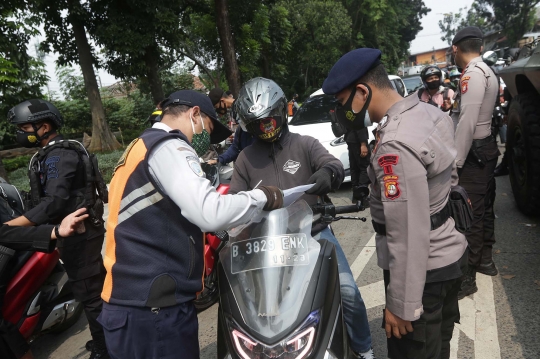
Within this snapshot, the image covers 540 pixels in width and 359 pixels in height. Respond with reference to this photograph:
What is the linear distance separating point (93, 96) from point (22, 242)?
41.3 feet

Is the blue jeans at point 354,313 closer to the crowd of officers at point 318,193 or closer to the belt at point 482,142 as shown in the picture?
the crowd of officers at point 318,193

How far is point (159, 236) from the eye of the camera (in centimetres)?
176

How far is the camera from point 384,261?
74.2 inches

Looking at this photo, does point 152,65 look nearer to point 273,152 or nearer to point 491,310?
point 273,152

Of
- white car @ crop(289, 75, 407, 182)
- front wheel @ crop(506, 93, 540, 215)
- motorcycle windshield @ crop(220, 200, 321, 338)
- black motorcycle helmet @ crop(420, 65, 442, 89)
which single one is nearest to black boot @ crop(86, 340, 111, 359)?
motorcycle windshield @ crop(220, 200, 321, 338)

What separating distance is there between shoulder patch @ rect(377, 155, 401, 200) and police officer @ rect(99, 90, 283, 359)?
0.46 m

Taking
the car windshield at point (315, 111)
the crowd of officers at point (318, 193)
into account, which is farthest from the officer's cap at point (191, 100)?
the car windshield at point (315, 111)

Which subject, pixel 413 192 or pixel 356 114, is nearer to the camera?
pixel 413 192

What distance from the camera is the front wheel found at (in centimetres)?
397

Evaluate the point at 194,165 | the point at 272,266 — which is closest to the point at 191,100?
the point at 194,165

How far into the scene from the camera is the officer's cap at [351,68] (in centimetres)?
175

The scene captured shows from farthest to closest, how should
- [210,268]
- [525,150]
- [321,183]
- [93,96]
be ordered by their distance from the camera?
[93,96] < [525,150] < [210,268] < [321,183]

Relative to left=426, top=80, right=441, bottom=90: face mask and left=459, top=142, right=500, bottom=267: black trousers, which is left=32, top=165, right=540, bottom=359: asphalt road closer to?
left=459, top=142, right=500, bottom=267: black trousers

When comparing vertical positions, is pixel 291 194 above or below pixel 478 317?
above
